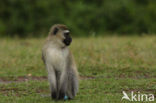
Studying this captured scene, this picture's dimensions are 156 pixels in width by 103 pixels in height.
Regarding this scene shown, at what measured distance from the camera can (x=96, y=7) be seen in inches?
992

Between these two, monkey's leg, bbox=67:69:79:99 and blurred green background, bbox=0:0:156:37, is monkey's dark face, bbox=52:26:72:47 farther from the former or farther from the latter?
blurred green background, bbox=0:0:156:37

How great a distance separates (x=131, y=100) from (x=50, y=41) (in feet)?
6.68

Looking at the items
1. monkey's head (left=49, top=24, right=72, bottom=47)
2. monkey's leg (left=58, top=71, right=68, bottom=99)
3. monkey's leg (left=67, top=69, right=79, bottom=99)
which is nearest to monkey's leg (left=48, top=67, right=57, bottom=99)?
monkey's leg (left=58, top=71, right=68, bottom=99)

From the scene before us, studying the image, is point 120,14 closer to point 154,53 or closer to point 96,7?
point 96,7

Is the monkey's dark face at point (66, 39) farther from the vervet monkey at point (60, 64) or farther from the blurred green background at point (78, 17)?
the blurred green background at point (78, 17)

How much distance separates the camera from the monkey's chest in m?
7.64

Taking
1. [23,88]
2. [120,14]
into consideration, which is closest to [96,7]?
[120,14]

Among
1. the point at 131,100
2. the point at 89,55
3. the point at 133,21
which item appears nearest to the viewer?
the point at 131,100

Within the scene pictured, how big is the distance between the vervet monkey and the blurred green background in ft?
52.0

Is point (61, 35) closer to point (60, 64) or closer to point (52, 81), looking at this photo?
point (60, 64)

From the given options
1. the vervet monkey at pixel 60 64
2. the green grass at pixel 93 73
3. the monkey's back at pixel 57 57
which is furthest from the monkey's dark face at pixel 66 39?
the green grass at pixel 93 73

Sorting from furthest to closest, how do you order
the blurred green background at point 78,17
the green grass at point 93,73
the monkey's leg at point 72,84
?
the blurred green background at point 78,17
the green grass at point 93,73
the monkey's leg at point 72,84

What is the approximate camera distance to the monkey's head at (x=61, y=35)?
7.64m

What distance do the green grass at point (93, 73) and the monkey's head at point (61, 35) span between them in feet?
3.97
